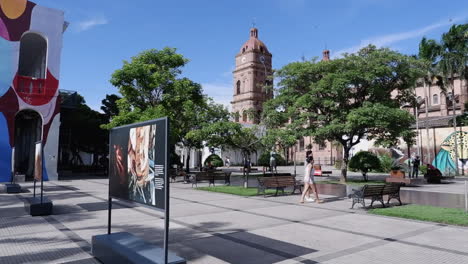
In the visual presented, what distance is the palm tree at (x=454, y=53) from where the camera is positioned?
3134 centimetres

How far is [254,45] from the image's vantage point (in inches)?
3036

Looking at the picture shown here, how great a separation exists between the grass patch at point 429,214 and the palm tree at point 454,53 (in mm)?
24821

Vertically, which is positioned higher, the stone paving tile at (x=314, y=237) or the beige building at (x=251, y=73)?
the beige building at (x=251, y=73)

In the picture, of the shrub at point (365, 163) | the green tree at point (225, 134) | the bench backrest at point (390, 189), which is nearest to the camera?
the bench backrest at point (390, 189)

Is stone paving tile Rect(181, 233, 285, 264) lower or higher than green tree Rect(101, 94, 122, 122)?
lower

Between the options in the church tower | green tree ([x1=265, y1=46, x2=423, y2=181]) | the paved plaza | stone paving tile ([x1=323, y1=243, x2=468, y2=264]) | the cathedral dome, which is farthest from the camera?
the cathedral dome

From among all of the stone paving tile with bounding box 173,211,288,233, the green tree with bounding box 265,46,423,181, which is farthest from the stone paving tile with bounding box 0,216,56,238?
the green tree with bounding box 265,46,423,181

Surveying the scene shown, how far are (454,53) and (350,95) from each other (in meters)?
19.0

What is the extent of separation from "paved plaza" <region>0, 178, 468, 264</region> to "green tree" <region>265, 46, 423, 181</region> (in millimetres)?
8777

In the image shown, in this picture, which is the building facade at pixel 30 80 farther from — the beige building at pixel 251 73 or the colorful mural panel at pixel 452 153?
the beige building at pixel 251 73

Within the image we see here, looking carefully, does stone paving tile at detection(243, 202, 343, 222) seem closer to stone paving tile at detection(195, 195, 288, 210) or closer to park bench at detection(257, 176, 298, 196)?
stone paving tile at detection(195, 195, 288, 210)

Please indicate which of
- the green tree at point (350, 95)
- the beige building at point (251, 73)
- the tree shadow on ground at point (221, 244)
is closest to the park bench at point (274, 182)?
the green tree at point (350, 95)

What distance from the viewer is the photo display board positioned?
412 cm

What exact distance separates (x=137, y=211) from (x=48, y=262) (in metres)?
4.93
